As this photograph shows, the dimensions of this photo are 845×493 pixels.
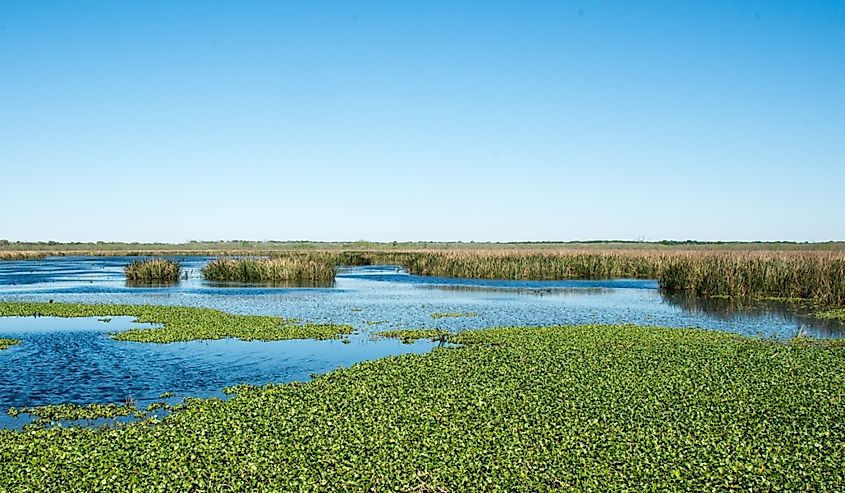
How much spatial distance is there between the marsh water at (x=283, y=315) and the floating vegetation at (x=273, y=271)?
269cm

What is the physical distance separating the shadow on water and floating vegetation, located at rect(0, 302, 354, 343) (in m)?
17.4

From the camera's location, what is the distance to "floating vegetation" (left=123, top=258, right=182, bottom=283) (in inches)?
2151

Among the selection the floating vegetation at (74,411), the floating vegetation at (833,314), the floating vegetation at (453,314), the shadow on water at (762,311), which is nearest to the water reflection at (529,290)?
the shadow on water at (762,311)

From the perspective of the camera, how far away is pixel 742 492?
9.42 m

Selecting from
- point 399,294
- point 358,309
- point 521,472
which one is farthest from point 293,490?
point 399,294

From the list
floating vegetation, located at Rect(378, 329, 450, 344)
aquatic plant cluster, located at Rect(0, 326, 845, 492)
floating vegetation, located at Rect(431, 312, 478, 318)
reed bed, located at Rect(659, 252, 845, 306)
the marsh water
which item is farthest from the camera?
reed bed, located at Rect(659, 252, 845, 306)

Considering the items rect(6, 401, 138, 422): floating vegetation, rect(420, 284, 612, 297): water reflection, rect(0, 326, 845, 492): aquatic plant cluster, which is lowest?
rect(6, 401, 138, 422): floating vegetation

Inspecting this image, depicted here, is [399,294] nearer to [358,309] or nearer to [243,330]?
[358,309]

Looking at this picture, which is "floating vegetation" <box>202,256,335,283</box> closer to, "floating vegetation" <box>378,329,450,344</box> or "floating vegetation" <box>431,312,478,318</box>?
"floating vegetation" <box>431,312,478,318</box>

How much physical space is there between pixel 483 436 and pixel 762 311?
25.6 metres

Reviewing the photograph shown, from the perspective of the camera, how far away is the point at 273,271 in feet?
178

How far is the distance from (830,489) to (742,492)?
3.94 ft

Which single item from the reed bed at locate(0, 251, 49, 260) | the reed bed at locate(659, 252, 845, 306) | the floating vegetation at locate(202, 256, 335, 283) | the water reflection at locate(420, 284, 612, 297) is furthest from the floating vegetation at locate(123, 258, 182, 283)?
the reed bed at locate(0, 251, 49, 260)

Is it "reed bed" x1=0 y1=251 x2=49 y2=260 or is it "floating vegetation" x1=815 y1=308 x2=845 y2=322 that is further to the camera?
"reed bed" x1=0 y1=251 x2=49 y2=260
